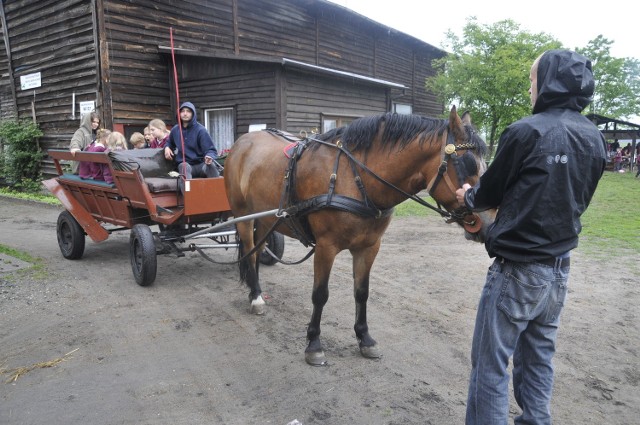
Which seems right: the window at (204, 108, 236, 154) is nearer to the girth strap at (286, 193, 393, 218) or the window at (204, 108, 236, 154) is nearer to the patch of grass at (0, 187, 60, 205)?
the patch of grass at (0, 187, 60, 205)

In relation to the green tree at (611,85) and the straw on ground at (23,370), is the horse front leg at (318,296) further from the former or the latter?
the green tree at (611,85)

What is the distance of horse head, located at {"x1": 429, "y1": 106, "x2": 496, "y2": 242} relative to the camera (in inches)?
102

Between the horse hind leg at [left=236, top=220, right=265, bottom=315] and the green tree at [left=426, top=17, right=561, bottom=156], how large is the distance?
1329 centimetres

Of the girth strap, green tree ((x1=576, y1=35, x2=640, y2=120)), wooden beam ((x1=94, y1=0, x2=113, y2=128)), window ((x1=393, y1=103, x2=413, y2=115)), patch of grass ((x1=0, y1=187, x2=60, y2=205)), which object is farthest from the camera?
green tree ((x1=576, y1=35, x2=640, y2=120))

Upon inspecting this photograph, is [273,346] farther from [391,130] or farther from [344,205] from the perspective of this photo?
[391,130]

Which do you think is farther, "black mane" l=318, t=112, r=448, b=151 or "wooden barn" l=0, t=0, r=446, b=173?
"wooden barn" l=0, t=0, r=446, b=173

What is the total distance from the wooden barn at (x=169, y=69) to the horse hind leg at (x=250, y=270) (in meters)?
5.95

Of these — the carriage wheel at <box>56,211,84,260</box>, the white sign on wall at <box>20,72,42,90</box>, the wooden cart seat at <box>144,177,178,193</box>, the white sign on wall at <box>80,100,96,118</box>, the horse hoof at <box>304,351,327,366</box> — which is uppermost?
the white sign on wall at <box>20,72,42,90</box>

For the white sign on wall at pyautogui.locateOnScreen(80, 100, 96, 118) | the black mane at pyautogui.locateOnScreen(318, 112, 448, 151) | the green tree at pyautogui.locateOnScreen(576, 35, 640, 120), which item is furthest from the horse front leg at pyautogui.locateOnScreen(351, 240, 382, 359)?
the green tree at pyautogui.locateOnScreen(576, 35, 640, 120)

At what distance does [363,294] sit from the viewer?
3637mm

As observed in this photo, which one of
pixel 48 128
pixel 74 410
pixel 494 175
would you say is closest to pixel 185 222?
pixel 74 410

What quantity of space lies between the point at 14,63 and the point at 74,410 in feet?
50.6

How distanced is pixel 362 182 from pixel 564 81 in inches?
61.9

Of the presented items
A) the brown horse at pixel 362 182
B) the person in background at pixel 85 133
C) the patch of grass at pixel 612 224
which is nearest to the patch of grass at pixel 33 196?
the person in background at pixel 85 133
